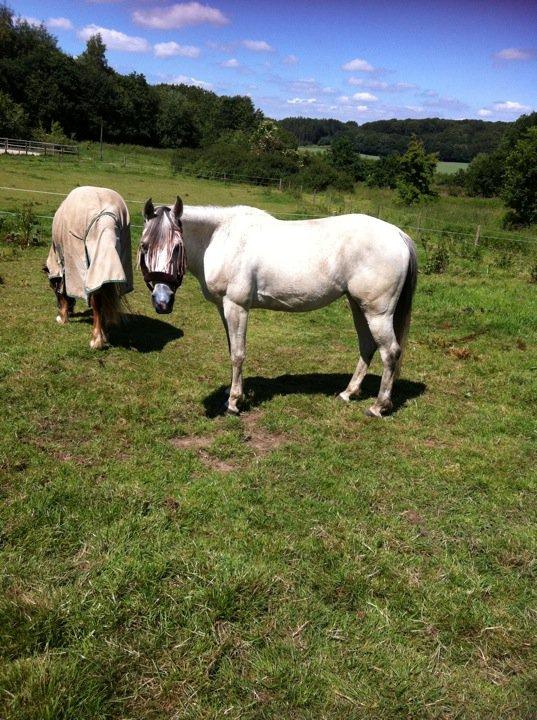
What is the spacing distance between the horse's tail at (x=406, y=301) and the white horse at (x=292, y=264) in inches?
0.8

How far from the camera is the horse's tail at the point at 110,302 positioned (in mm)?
6207

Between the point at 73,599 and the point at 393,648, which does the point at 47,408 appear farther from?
the point at 393,648

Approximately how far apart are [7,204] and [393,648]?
16245 mm

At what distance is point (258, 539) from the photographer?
3.16 m

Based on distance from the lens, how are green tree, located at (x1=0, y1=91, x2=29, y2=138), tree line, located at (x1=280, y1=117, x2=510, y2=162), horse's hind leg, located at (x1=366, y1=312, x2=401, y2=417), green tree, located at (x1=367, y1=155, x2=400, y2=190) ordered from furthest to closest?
tree line, located at (x1=280, y1=117, x2=510, y2=162) < green tree, located at (x1=367, y1=155, x2=400, y2=190) < green tree, located at (x1=0, y1=91, x2=29, y2=138) < horse's hind leg, located at (x1=366, y1=312, x2=401, y2=417)

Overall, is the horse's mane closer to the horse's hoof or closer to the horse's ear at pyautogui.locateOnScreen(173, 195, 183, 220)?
the horse's ear at pyautogui.locateOnScreen(173, 195, 183, 220)

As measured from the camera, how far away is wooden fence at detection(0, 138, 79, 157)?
37406mm

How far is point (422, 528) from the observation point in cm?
344

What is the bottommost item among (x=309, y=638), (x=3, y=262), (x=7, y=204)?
(x=309, y=638)

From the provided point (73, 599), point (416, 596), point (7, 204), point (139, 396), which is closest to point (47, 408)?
point (139, 396)

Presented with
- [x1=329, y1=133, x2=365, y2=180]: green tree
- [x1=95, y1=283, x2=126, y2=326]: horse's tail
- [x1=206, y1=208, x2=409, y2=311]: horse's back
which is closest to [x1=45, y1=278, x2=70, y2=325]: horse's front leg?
[x1=95, y1=283, x2=126, y2=326]: horse's tail

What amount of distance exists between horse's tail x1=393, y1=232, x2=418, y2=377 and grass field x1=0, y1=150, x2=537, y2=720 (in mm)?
789

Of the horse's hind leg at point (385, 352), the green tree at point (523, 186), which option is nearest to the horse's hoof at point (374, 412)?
the horse's hind leg at point (385, 352)

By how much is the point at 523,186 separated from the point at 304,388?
29195 mm
